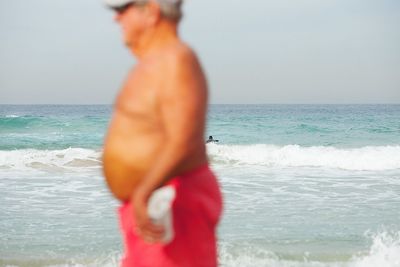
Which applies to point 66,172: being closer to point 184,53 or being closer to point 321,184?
point 321,184

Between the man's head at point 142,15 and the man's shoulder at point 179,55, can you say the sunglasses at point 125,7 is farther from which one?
the man's shoulder at point 179,55

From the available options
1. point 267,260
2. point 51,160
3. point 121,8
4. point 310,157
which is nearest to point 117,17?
point 121,8

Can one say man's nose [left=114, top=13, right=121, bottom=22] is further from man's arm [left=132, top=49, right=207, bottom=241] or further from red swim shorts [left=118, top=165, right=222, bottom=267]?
red swim shorts [left=118, top=165, right=222, bottom=267]

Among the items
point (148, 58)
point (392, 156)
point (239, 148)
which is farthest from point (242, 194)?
point (239, 148)

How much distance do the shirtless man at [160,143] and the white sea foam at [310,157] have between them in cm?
1440

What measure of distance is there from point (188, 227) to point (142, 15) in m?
0.65

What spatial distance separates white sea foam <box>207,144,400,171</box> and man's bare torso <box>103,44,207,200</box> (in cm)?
1442

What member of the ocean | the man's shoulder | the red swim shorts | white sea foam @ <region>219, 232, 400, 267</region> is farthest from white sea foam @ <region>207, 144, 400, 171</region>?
the man's shoulder

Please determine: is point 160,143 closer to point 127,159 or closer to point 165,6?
point 127,159

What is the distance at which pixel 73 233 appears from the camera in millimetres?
7109

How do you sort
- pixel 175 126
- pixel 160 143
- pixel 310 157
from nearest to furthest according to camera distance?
pixel 175 126, pixel 160 143, pixel 310 157

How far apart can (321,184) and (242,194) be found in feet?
7.60

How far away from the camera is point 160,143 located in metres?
1.93

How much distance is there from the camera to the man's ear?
2.02 m
